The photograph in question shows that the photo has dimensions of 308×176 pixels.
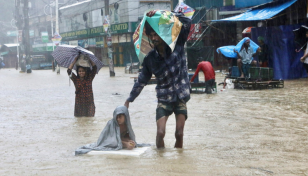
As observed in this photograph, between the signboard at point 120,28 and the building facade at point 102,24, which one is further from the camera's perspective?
the building facade at point 102,24

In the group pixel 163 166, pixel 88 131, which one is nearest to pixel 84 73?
pixel 88 131

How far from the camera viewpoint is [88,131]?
8.12m

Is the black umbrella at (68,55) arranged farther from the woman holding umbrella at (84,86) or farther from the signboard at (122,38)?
the signboard at (122,38)

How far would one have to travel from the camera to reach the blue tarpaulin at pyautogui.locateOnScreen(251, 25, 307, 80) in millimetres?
17719

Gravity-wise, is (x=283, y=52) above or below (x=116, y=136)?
above

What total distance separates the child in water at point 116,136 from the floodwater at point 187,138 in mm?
243

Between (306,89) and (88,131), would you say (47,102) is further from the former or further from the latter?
(306,89)

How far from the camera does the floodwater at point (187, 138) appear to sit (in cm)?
502

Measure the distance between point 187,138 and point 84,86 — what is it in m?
3.24

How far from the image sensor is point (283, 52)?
17.8m

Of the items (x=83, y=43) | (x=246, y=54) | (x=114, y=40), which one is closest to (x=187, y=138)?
(x=246, y=54)

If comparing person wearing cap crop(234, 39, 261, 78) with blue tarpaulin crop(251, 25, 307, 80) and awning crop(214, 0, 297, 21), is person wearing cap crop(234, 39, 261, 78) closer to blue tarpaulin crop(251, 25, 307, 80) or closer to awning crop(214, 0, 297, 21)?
awning crop(214, 0, 297, 21)

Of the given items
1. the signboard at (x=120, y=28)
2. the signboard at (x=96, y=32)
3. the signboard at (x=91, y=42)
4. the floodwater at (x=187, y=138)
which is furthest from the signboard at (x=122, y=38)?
the floodwater at (x=187, y=138)

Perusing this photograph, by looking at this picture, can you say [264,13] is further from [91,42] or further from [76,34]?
[76,34]
